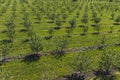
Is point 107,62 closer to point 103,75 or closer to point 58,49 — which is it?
point 103,75

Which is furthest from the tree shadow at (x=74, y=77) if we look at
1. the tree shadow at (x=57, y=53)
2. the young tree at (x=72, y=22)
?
the young tree at (x=72, y=22)

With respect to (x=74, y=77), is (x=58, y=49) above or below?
above

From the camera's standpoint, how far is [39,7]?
147500mm

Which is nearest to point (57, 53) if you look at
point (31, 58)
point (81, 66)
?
point (31, 58)

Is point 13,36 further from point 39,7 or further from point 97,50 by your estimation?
point 39,7

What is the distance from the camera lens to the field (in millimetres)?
72000

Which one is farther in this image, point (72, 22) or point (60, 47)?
point (72, 22)

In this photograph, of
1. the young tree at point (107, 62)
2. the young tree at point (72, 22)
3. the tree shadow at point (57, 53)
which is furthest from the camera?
the young tree at point (72, 22)

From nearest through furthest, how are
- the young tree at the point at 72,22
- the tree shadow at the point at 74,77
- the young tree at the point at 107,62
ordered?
the tree shadow at the point at 74,77, the young tree at the point at 107,62, the young tree at the point at 72,22

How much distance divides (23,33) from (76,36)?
21094 mm

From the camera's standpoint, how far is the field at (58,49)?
72.0m

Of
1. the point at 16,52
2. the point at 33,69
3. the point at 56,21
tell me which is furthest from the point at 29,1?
the point at 33,69

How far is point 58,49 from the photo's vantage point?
283 ft

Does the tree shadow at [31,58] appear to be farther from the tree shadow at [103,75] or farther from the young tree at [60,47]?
the tree shadow at [103,75]
